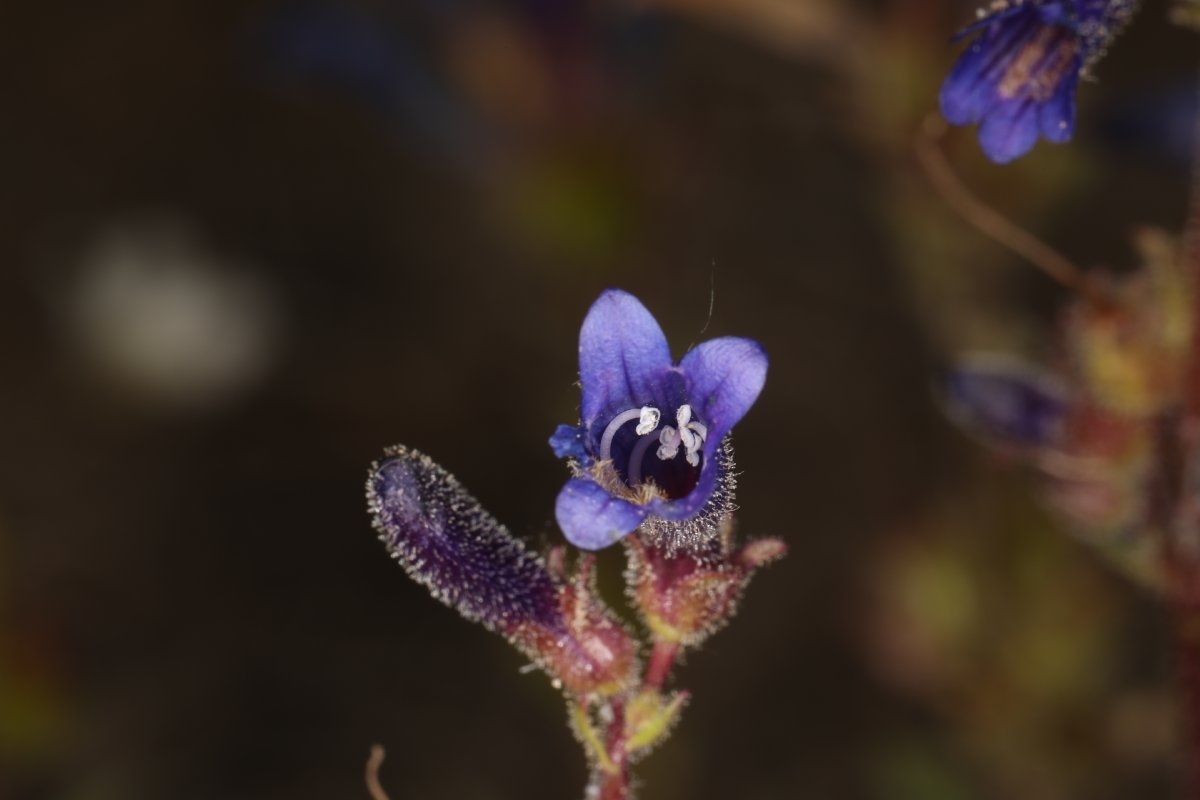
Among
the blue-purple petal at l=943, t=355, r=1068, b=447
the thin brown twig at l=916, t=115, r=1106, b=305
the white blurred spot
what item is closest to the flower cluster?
the thin brown twig at l=916, t=115, r=1106, b=305

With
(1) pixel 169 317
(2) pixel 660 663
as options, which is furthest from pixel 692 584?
(1) pixel 169 317

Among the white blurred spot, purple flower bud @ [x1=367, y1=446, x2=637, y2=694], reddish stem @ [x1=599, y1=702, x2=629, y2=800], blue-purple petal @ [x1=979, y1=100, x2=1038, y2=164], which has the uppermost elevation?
blue-purple petal @ [x1=979, y1=100, x2=1038, y2=164]

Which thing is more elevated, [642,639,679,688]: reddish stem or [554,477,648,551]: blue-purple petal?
[554,477,648,551]: blue-purple petal

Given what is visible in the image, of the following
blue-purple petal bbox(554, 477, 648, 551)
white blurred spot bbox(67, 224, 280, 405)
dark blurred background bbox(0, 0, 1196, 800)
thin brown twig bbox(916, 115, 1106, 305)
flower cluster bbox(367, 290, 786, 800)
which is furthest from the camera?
white blurred spot bbox(67, 224, 280, 405)

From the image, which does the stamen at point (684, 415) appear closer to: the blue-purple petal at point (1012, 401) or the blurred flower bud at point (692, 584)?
the blurred flower bud at point (692, 584)

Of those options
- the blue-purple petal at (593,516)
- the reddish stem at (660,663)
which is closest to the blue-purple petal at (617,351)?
the blue-purple petal at (593,516)

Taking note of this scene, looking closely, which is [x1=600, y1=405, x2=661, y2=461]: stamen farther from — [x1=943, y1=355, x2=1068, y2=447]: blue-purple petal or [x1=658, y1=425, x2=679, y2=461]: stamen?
[x1=943, y1=355, x2=1068, y2=447]: blue-purple petal
